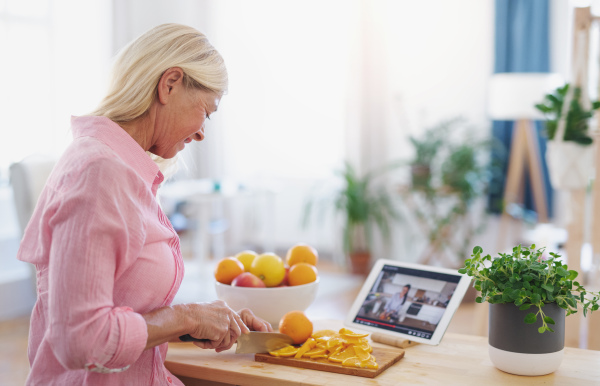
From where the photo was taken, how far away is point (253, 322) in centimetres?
142

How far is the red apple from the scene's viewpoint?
1537mm

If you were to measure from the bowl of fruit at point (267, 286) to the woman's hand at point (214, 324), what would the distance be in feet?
0.74

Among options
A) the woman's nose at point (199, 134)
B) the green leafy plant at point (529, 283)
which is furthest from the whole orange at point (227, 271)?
the green leafy plant at point (529, 283)

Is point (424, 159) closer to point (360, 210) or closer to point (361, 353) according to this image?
point (360, 210)

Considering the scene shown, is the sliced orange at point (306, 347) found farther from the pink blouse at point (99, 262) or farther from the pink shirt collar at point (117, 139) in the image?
the pink shirt collar at point (117, 139)

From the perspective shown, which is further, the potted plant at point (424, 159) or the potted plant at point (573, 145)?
the potted plant at point (424, 159)

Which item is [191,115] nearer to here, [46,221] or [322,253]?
[46,221]

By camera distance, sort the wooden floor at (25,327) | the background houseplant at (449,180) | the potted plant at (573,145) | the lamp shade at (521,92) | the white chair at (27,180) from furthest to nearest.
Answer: the background houseplant at (449,180)
the lamp shade at (521,92)
the wooden floor at (25,327)
the white chair at (27,180)
the potted plant at (573,145)

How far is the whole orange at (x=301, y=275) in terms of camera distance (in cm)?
158

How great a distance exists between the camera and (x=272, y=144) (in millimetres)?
6301

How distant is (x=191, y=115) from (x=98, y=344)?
489mm

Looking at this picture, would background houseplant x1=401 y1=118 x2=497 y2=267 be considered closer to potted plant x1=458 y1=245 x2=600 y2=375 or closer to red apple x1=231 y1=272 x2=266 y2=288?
red apple x1=231 y1=272 x2=266 y2=288

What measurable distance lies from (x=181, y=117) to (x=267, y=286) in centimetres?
49

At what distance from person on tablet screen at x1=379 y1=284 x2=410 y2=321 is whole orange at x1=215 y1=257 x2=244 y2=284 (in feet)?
1.19
